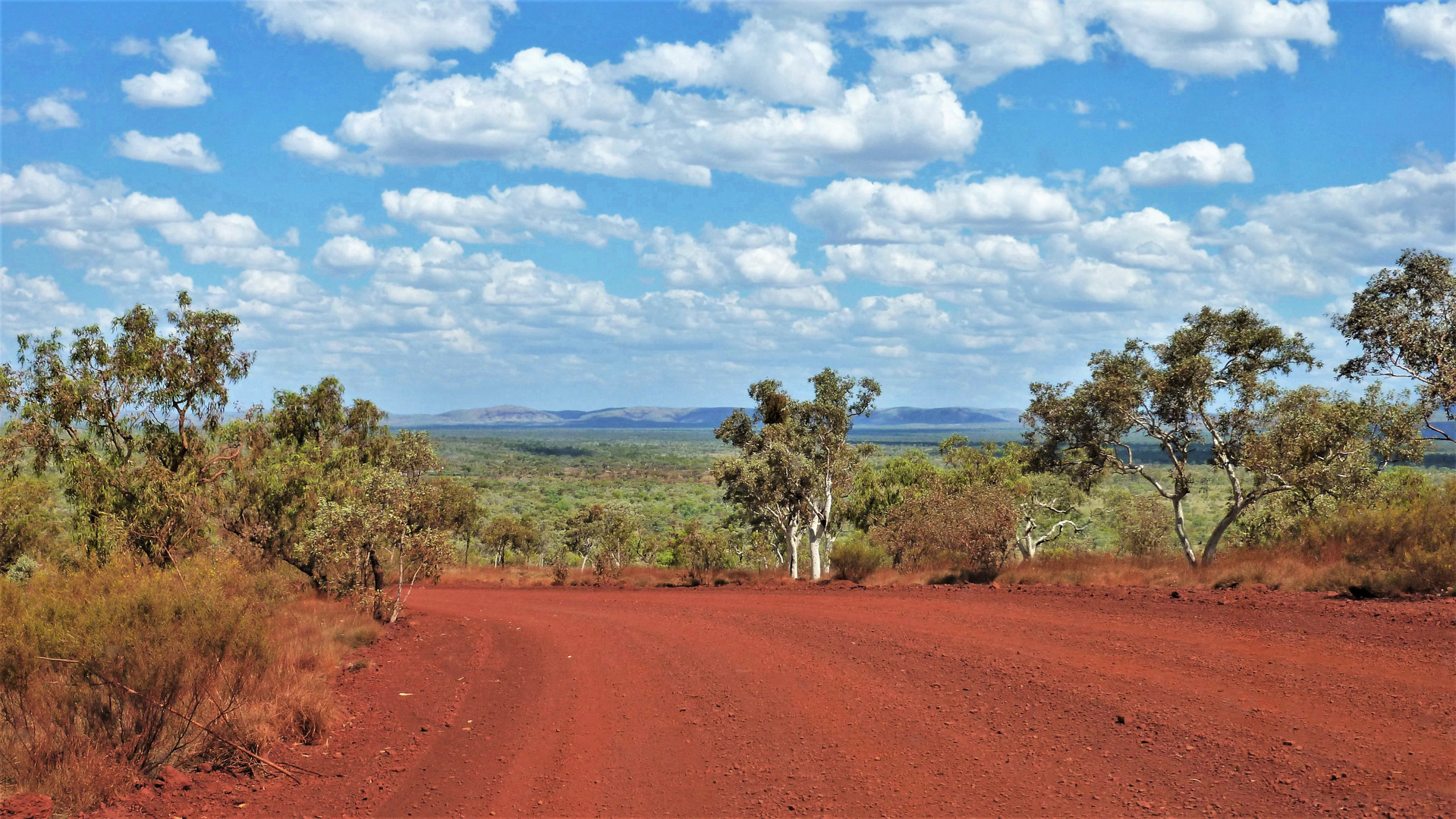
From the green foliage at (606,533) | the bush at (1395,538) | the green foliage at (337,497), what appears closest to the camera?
the bush at (1395,538)

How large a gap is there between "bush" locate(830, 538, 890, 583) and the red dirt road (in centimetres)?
1064

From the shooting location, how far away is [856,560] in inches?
1142

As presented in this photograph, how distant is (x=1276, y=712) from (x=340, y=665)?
12.3 m

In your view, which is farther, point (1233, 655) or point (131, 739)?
point (1233, 655)

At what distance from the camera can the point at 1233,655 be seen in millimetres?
12008

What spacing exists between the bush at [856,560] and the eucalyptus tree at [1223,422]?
649cm

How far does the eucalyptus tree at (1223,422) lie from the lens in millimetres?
19266

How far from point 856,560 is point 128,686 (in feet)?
73.5

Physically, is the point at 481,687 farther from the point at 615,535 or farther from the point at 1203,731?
the point at 615,535

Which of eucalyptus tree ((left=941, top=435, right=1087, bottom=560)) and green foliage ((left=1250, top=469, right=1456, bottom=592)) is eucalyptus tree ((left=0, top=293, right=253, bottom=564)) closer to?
green foliage ((left=1250, top=469, right=1456, bottom=592))

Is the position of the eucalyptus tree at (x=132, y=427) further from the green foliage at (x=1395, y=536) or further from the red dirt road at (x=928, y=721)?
the green foliage at (x=1395, y=536)

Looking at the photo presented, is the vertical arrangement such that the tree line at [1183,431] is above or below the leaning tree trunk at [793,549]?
above

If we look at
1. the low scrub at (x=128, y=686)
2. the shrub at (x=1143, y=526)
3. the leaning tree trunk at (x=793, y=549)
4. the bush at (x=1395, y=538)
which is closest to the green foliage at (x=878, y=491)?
the shrub at (x=1143, y=526)

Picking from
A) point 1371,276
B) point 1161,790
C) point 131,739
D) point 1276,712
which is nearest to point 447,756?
point 131,739
